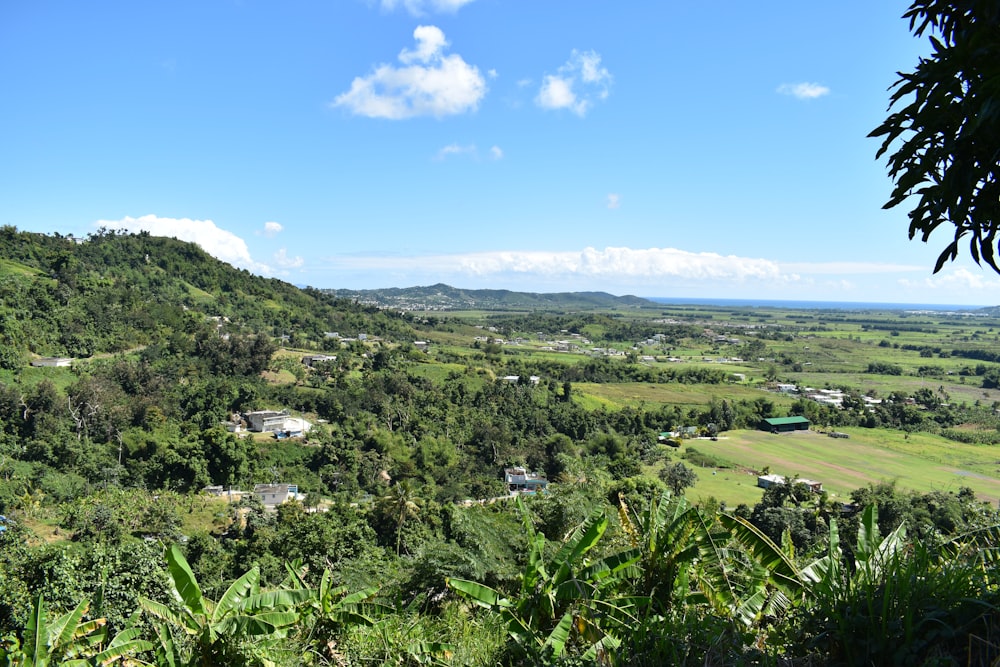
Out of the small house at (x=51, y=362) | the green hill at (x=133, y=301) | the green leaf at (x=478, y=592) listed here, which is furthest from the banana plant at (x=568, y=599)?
the small house at (x=51, y=362)

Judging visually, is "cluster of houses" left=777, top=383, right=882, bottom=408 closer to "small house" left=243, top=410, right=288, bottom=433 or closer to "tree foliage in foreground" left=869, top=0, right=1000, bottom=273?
"small house" left=243, top=410, right=288, bottom=433

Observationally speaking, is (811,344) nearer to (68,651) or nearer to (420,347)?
(420,347)

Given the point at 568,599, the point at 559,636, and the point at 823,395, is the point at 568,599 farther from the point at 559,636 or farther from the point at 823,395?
the point at 823,395

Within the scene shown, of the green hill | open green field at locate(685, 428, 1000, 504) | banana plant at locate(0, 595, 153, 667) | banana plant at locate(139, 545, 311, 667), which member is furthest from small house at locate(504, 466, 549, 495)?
the green hill

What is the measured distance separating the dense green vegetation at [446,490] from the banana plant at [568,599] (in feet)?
0.07

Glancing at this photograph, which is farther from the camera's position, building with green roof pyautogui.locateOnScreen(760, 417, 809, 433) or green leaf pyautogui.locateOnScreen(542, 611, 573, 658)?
building with green roof pyautogui.locateOnScreen(760, 417, 809, 433)

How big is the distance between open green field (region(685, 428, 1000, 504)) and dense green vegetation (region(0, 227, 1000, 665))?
40 cm

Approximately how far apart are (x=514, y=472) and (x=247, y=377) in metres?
26.7

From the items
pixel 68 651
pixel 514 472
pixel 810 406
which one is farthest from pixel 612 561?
pixel 810 406

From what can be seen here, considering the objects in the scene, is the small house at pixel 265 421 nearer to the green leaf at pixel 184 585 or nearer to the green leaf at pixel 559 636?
the green leaf at pixel 184 585

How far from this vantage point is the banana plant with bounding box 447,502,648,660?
3322 mm

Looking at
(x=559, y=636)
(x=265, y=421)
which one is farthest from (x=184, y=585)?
(x=265, y=421)

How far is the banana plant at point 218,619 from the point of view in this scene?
3344 millimetres

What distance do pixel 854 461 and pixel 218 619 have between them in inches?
1843
